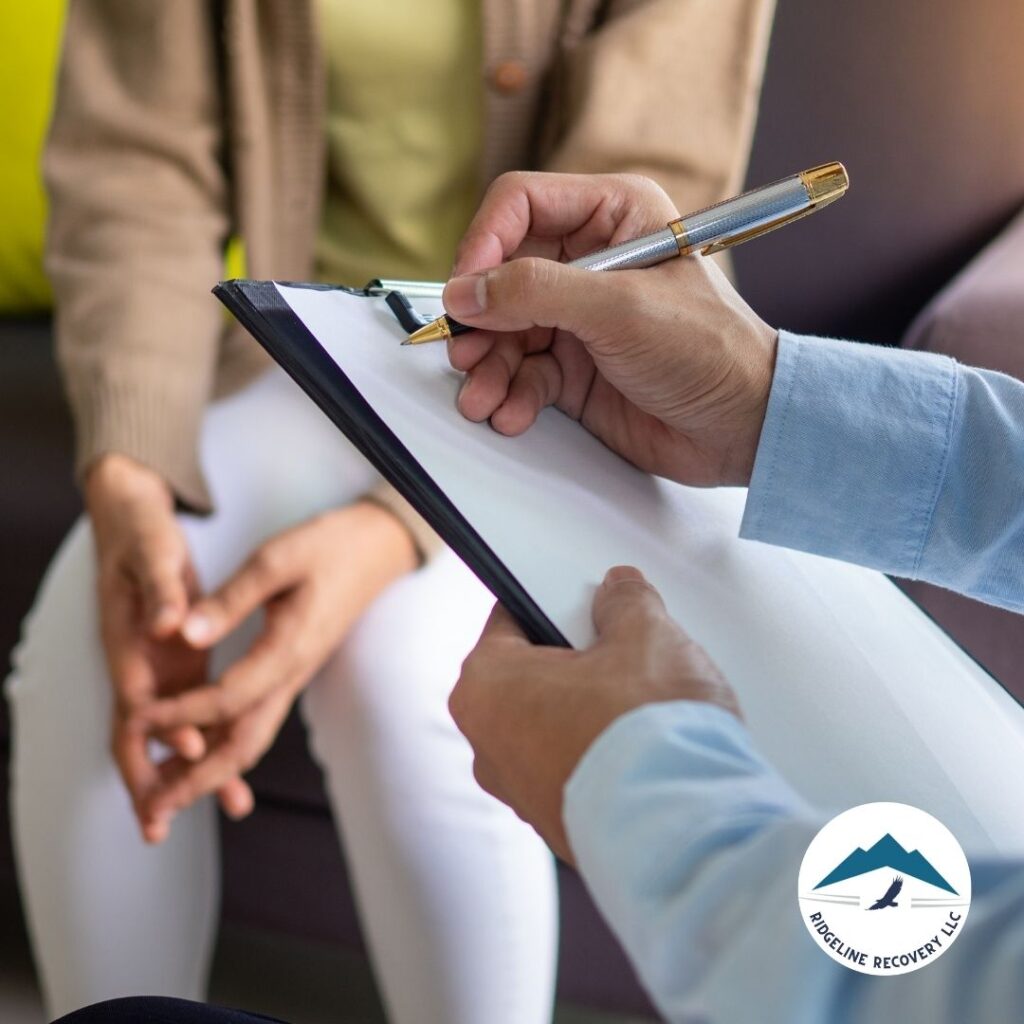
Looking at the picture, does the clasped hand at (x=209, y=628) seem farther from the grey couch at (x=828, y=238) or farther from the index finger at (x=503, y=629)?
the index finger at (x=503, y=629)

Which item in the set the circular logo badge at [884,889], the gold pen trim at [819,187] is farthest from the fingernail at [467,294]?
the circular logo badge at [884,889]

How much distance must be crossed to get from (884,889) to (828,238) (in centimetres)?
66

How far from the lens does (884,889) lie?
0.98 ft

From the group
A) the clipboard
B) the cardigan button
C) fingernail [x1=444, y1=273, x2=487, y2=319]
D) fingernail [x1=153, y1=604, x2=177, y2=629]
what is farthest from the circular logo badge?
the cardigan button

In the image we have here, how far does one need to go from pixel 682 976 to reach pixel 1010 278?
22.6 inches

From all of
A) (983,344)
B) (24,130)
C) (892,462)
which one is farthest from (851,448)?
Answer: (24,130)

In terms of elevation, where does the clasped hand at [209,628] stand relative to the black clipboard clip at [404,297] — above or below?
below

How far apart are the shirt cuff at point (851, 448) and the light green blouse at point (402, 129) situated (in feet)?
1.30

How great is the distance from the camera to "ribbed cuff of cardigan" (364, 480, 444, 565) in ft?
2.09

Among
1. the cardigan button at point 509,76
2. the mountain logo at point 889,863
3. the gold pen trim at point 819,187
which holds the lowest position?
the mountain logo at point 889,863

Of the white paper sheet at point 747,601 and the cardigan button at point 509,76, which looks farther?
the cardigan button at point 509,76

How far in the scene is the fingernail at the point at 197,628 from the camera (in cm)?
60

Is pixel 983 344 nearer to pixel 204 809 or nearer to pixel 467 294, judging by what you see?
pixel 467 294

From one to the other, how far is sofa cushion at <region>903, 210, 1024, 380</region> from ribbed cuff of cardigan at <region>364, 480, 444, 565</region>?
1.13 feet
